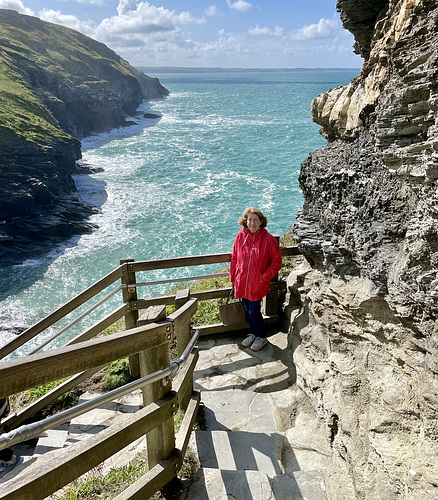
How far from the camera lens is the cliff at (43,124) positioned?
2925 centimetres

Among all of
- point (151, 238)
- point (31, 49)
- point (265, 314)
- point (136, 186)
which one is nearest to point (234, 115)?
point (31, 49)

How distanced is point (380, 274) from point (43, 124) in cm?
4339

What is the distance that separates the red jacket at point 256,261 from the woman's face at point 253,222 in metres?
0.11

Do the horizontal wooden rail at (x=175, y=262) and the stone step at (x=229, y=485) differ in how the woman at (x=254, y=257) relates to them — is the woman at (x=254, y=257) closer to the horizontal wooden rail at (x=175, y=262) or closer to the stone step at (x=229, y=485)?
the horizontal wooden rail at (x=175, y=262)

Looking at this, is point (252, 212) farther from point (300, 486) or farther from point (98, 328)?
point (300, 486)

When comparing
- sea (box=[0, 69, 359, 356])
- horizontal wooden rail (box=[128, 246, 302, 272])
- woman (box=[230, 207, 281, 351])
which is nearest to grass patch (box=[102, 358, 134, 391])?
horizontal wooden rail (box=[128, 246, 302, 272])

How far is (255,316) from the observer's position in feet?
21.1

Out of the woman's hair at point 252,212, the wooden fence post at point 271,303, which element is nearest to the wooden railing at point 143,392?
the woman's hair at point 252,212

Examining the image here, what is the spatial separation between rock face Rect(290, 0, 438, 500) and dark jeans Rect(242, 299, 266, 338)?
2.02 ft

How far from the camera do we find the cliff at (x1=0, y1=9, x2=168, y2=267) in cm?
2925

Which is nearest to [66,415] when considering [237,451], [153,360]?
[153,360]

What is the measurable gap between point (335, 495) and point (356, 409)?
0.97m

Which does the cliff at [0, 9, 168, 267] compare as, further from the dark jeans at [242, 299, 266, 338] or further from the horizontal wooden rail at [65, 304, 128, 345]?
the dark jeans at [242, 299, 266, 338]

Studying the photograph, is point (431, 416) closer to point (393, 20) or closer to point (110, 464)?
point (110, 464)
